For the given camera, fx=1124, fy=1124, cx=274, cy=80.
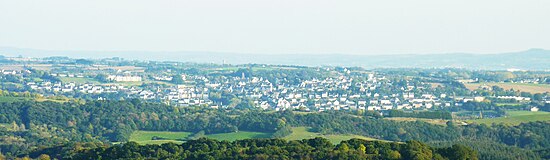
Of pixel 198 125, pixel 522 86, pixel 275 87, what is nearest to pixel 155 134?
pixel 198 125

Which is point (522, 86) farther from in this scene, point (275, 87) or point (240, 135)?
point (240, 135)

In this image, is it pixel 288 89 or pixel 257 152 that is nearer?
pixel 257 152

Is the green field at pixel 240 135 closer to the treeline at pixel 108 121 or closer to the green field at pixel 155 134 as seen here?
the treeline at pixel 108 121

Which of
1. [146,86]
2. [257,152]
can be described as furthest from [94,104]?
[146,86]

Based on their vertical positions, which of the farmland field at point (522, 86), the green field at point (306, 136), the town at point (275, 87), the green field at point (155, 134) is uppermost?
the green field at point (306, 136)

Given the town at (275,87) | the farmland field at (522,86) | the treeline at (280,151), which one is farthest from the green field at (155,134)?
the farmland field at (522,86)

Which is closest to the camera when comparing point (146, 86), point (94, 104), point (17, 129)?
point (17, 129)

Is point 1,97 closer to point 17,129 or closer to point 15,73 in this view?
point 17,129

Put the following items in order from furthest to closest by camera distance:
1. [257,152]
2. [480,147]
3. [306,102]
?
[306,102]
[480,147]
[257,152]
